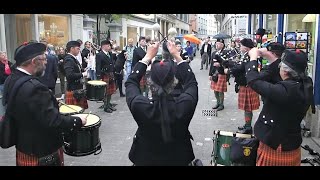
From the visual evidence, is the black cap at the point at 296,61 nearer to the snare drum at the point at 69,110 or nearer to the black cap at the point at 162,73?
the black cap at the point at 162,73

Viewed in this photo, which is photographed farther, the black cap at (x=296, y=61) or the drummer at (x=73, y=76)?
the drummer at (x=73, y=76)

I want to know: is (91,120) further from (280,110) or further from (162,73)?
(280,110)

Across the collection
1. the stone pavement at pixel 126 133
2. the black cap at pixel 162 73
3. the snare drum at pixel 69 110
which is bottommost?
the stone pavement at pixel 126 133

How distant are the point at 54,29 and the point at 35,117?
36.7 ft

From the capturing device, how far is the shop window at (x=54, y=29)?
41.4 ft

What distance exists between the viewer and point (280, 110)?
3.04 meters

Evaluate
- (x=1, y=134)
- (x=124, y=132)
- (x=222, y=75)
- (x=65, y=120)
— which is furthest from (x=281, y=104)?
(x=222, y=75)

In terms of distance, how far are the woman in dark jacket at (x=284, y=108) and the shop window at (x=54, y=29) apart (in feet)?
35.9

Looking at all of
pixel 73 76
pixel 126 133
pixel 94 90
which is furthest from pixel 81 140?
pixel 94 90

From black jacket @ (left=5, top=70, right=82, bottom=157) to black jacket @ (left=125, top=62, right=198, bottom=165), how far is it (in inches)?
25.6

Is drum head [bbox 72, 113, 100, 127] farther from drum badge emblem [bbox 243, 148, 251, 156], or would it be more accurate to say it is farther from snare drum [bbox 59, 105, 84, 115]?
drum badge emblem [bbox 243, 148, 251, 156]

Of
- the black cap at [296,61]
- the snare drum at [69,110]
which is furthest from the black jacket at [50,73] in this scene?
the black cap at [296,61]

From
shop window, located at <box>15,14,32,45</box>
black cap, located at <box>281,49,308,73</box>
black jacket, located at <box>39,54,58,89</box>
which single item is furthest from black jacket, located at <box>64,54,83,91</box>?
shop window, located at <box>15,14,32,45</box>

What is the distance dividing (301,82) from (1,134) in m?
2.67
